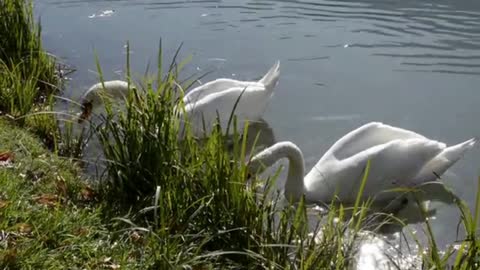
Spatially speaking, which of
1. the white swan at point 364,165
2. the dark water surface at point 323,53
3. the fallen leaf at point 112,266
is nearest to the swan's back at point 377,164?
the white swan at point 364,165

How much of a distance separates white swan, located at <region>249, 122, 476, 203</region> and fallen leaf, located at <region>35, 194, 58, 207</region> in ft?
6.59

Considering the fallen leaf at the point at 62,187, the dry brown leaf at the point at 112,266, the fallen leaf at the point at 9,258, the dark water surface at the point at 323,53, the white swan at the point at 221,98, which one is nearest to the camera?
the fallen leaf at the point at 9,258

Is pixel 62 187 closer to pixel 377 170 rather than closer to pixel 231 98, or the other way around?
pixel 377 170

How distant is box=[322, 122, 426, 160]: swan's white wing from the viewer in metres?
6.31

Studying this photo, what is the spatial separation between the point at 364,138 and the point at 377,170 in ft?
1.48

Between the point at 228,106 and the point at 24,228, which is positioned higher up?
the point at 24,228

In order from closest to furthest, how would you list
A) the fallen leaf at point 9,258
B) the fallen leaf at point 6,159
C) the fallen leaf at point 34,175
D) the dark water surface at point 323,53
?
the fallen leaf at point 9,258, the fallen leaf at point 34,175, the fallen leaf at point 6,159, the dark water surface at point 323,53

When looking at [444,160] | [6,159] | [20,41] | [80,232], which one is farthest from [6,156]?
[444,160]

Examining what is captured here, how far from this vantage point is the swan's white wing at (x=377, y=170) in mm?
6070

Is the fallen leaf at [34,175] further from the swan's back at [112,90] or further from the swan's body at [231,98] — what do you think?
the swan's body at [231,98]

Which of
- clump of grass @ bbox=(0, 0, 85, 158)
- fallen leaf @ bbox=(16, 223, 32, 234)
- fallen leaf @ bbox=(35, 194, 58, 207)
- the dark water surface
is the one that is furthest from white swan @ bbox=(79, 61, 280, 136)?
fallen leaf @ bbox=(16, 223, 32, 234)

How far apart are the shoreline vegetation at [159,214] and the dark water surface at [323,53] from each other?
2.08 meters

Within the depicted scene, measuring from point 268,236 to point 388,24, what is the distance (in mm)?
8382

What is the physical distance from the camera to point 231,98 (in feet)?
24.4
